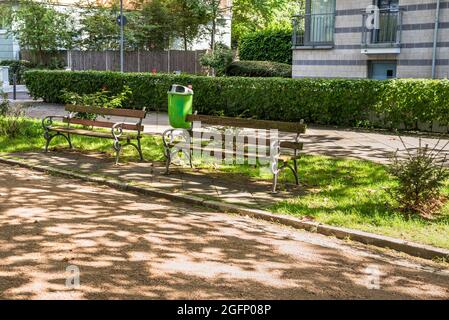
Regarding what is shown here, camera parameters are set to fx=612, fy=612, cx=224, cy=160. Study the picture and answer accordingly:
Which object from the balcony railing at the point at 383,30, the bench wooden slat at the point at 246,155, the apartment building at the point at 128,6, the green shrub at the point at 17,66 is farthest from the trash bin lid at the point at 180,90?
the green shrub at the point at 17,66

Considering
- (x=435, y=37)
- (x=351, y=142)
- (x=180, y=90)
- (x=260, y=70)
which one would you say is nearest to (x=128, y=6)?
(x=260, y=70)

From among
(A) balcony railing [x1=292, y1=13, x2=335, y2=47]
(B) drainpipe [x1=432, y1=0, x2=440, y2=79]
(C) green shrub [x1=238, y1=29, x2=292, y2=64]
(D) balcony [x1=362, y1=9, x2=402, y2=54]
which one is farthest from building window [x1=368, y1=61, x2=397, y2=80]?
(C) green shrub [x1=238, y1=29, x2=292, y2=64]

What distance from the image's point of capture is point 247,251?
5.97 metres

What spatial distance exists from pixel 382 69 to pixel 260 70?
6643mm

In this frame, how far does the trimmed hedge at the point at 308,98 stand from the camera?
615 inches

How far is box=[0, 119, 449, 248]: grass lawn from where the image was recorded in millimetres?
6781

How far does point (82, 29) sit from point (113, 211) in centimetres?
3011

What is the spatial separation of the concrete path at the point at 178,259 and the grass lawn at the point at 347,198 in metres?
0.53

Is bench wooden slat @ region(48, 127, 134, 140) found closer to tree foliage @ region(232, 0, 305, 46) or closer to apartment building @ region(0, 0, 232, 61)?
apartment building @ region(0, 0, 232, 61)

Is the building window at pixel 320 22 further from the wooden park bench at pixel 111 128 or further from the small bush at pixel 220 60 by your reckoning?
the wooden park bench at pixel 111 128

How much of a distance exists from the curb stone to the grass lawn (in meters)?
0.17

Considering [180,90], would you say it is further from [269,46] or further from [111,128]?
[269,46]
